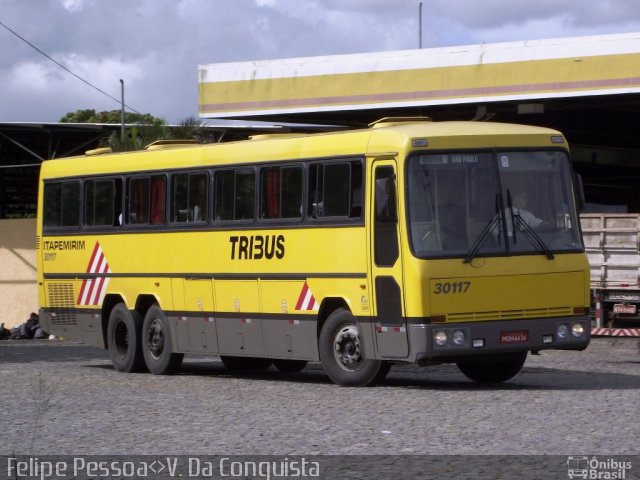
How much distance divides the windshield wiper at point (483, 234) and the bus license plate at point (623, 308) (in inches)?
454

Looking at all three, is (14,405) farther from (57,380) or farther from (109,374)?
(109,374)

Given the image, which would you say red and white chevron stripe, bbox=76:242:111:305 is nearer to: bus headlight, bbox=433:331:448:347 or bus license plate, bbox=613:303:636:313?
bus headlight, bbox=433:331:448:347

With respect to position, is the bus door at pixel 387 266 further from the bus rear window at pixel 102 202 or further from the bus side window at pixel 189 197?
the bus rear window at pixel 102 202

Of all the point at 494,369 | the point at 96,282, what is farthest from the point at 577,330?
the point at 96,282

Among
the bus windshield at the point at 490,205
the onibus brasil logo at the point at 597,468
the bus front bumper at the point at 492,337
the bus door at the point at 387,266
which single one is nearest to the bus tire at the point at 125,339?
the bus door at the point at 387,266

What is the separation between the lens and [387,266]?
17438 millimetres

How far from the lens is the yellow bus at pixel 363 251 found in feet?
56.3

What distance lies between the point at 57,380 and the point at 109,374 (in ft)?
5.99

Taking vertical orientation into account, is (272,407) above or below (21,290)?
below

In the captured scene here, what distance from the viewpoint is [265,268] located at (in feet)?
64.5

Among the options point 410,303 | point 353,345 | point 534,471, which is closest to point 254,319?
point 353,345

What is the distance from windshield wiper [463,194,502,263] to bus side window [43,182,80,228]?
8931 millimetres

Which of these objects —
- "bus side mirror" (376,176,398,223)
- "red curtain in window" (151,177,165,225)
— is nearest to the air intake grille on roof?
"red curtain in window" (151,177,165,225)

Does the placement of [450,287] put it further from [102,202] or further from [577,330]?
[102,202]
